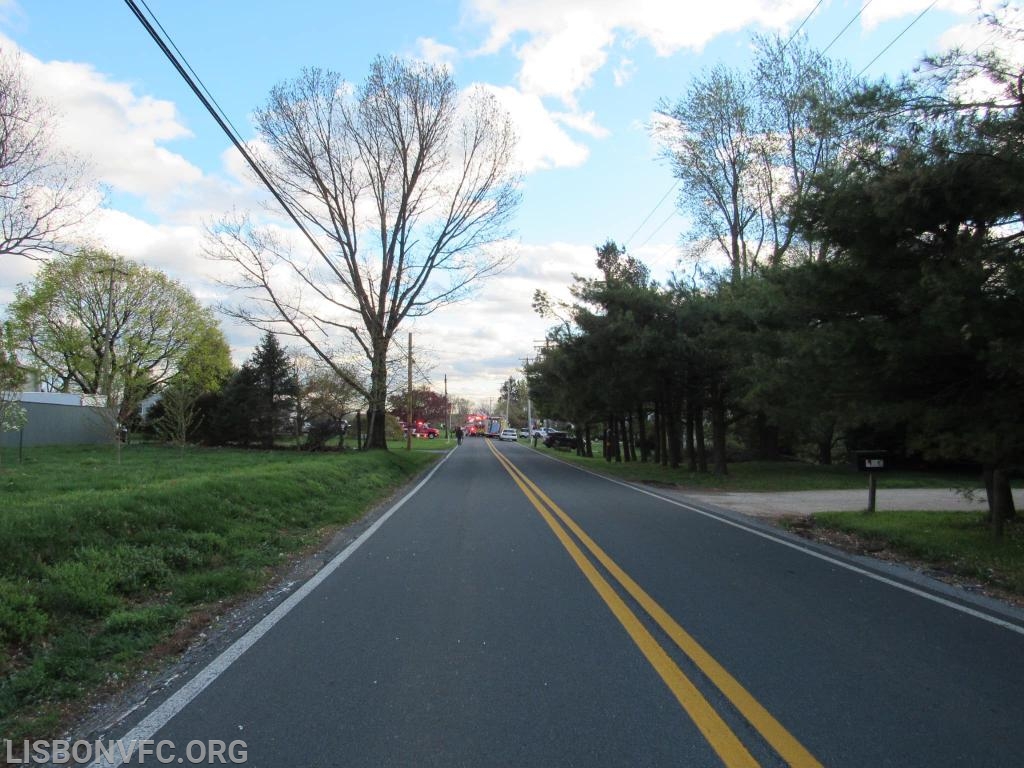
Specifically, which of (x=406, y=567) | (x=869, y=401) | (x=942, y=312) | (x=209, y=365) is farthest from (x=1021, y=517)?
(x=209, y=365)

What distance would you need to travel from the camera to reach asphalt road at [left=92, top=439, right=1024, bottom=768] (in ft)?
12.4

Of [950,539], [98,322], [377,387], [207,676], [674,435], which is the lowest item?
[207,676]

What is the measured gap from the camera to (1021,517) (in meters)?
11.8

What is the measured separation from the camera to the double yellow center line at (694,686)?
3691mm

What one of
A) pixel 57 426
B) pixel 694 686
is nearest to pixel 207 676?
pixel 694 686

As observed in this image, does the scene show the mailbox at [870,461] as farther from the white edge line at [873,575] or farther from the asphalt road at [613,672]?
the asphalt road at [613,672]

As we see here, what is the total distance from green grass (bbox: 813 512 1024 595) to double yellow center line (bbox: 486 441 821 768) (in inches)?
167

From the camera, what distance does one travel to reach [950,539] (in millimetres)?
10102

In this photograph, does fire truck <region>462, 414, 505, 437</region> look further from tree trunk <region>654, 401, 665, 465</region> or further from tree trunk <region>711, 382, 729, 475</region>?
tree trunk <region>711, 382, 729, 475</region>

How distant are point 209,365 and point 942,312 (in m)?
51.2

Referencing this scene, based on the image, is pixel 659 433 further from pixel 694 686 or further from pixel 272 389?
pixel 694 686

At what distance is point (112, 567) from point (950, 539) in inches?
419

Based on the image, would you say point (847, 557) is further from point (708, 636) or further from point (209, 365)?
point (209, 365)

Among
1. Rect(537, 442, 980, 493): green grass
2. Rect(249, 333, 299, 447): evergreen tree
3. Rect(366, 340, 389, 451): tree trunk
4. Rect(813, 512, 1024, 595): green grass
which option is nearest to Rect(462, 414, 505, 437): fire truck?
Rect(249, 333, 299, 447): evergreen tree
